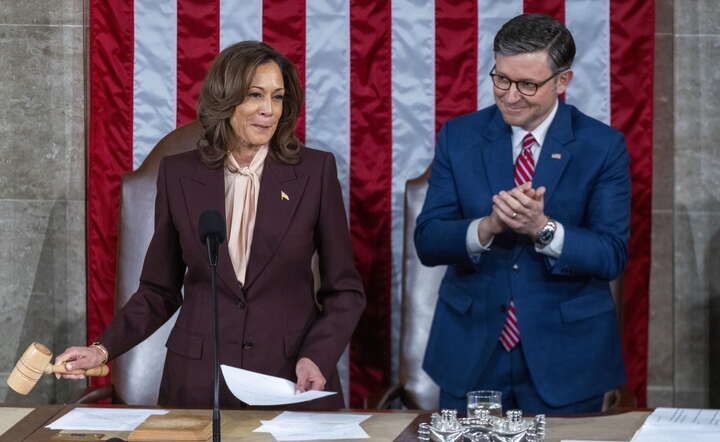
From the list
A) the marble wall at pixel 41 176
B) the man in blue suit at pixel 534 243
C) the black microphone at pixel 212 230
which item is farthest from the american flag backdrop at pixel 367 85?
the black microphone at pixel 212 230

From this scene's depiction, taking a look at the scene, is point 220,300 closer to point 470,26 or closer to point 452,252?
point 452,252

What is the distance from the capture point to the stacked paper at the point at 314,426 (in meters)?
2.18

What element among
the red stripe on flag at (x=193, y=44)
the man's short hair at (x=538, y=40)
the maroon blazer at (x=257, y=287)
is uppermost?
the red stripe on flag at (x=193, y=44)

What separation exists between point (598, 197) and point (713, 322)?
3.83 feet

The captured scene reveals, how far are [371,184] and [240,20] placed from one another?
2.35 ft

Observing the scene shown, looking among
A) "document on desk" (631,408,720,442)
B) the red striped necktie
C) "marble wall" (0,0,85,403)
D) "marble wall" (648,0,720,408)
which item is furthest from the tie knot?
"marble wall" (0,0,85,403)

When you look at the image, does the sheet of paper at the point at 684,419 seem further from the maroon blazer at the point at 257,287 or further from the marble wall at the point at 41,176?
the marble wall at the point at 41,176

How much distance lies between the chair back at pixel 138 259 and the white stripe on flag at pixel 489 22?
98 cm

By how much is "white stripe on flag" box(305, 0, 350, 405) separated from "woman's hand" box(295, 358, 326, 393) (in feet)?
4.04

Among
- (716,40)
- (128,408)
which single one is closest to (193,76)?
(128,408)

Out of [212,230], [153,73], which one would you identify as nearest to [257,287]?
[212,230]

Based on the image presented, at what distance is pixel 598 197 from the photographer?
2.71 meters

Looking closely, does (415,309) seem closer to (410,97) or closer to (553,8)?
(410,97)

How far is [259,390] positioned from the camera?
2199 mm
